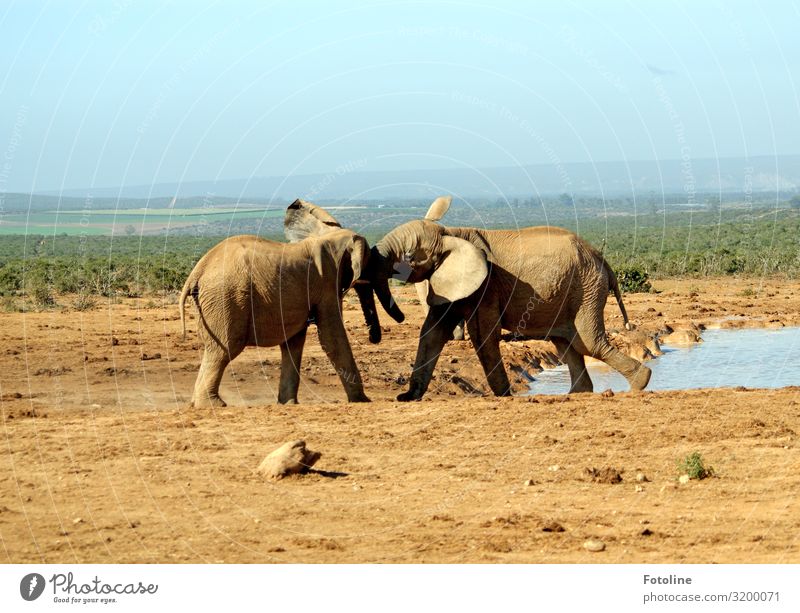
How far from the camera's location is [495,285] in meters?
15.1

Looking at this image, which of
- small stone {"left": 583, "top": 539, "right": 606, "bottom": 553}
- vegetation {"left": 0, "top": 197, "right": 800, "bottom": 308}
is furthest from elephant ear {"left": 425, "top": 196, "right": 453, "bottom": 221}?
small stone {"left": 583, "top": 539, "right": 606, "bottom": 553}

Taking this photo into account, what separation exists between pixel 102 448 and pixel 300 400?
18.3 ft

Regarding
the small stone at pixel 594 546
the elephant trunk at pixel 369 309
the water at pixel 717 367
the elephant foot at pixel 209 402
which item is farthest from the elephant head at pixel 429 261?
the small stone at pixel 594 546

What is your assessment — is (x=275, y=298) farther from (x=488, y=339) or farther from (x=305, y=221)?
(x=488, y=339)

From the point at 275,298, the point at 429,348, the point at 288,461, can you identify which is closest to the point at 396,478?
the point at 288,461

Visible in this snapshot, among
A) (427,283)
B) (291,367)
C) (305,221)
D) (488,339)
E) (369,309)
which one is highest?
(305,221)

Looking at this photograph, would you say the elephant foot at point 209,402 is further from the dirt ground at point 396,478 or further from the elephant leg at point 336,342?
the elephant leg at point 336,342

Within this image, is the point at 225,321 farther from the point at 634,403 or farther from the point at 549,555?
the point at 549,555

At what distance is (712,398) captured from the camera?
14.2 metres

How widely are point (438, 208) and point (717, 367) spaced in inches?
291

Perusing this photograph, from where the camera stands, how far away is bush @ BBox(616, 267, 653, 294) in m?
33.6

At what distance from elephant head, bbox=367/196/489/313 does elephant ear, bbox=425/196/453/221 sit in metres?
1.06

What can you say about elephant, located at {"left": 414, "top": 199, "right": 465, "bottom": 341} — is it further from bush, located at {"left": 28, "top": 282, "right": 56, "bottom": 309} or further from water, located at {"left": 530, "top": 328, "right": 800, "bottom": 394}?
bush, located at {"left": 28, "top": 282, "right": 56, "bottom": 309}
